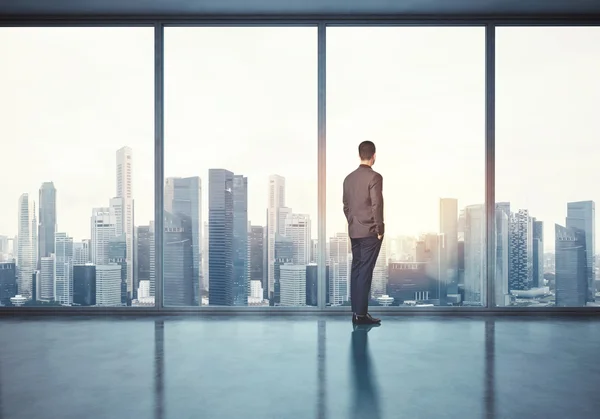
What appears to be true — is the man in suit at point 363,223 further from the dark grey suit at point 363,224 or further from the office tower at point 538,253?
the office tower at point 538,253

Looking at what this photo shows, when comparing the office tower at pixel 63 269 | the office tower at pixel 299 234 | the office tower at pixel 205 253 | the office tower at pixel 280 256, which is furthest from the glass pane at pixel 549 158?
the office tower at pixel 63 269

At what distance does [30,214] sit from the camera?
5395 millimetres

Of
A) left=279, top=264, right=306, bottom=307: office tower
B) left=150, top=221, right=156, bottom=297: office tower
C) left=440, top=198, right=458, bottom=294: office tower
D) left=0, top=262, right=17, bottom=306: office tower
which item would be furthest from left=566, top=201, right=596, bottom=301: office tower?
left=0, top=262, right=17, bottom=306: office tower

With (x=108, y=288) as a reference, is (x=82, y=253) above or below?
above

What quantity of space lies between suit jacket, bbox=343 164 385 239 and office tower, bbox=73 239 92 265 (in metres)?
2.81

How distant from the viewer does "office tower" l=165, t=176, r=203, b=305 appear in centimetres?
530

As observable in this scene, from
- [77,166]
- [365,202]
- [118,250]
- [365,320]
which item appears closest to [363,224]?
[365,202]

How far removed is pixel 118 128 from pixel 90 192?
2.48ft

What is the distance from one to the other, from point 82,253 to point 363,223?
3015mm

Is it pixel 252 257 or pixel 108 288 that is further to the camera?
pixel 108 288

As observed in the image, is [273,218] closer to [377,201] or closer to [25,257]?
[377,201]

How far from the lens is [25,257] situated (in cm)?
535

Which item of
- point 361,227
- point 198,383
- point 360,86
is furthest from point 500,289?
point 198,383

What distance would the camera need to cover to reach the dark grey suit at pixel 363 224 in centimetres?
461
